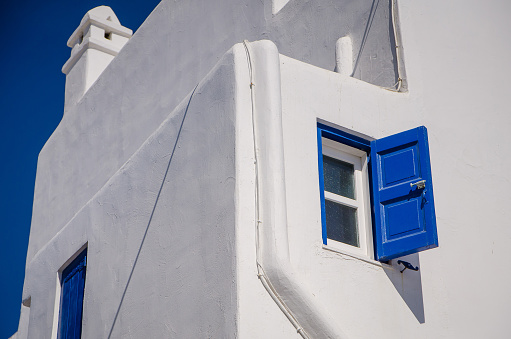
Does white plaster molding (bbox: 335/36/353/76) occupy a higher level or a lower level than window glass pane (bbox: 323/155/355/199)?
higher

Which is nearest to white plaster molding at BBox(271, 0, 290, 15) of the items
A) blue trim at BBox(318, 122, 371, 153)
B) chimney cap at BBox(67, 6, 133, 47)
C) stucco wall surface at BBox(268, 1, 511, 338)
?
stucco wall surface at BBox(268, 1, 511, 338)

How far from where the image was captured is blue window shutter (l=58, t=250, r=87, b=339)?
33.5ft

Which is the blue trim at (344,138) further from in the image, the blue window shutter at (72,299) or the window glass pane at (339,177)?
the blue window shutter at (72,299)

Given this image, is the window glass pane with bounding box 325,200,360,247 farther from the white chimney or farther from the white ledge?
the white ledge

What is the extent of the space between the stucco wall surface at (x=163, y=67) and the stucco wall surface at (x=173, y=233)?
2487mm

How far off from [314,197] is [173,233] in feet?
4.85

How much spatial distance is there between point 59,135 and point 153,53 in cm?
355

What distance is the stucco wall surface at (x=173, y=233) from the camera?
746cm

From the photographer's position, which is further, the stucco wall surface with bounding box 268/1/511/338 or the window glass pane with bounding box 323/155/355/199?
the window glass pane with bounding box 323/155/355/199

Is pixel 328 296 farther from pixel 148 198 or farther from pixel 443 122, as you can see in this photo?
pixel 443 122

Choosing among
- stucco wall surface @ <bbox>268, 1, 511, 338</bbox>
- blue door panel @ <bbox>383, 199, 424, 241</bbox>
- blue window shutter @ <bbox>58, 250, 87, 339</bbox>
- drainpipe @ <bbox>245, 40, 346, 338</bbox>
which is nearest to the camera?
drainpipe @ <bbox>245, 40, 346, 338</bbox>

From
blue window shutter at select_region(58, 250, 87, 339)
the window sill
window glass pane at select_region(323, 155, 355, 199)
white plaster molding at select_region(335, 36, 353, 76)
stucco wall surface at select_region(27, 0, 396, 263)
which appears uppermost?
stucco wall surface at select_region(27, 0, 396, 263)

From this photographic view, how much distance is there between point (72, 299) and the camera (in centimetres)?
1047

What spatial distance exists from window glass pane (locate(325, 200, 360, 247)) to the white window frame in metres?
0.04
